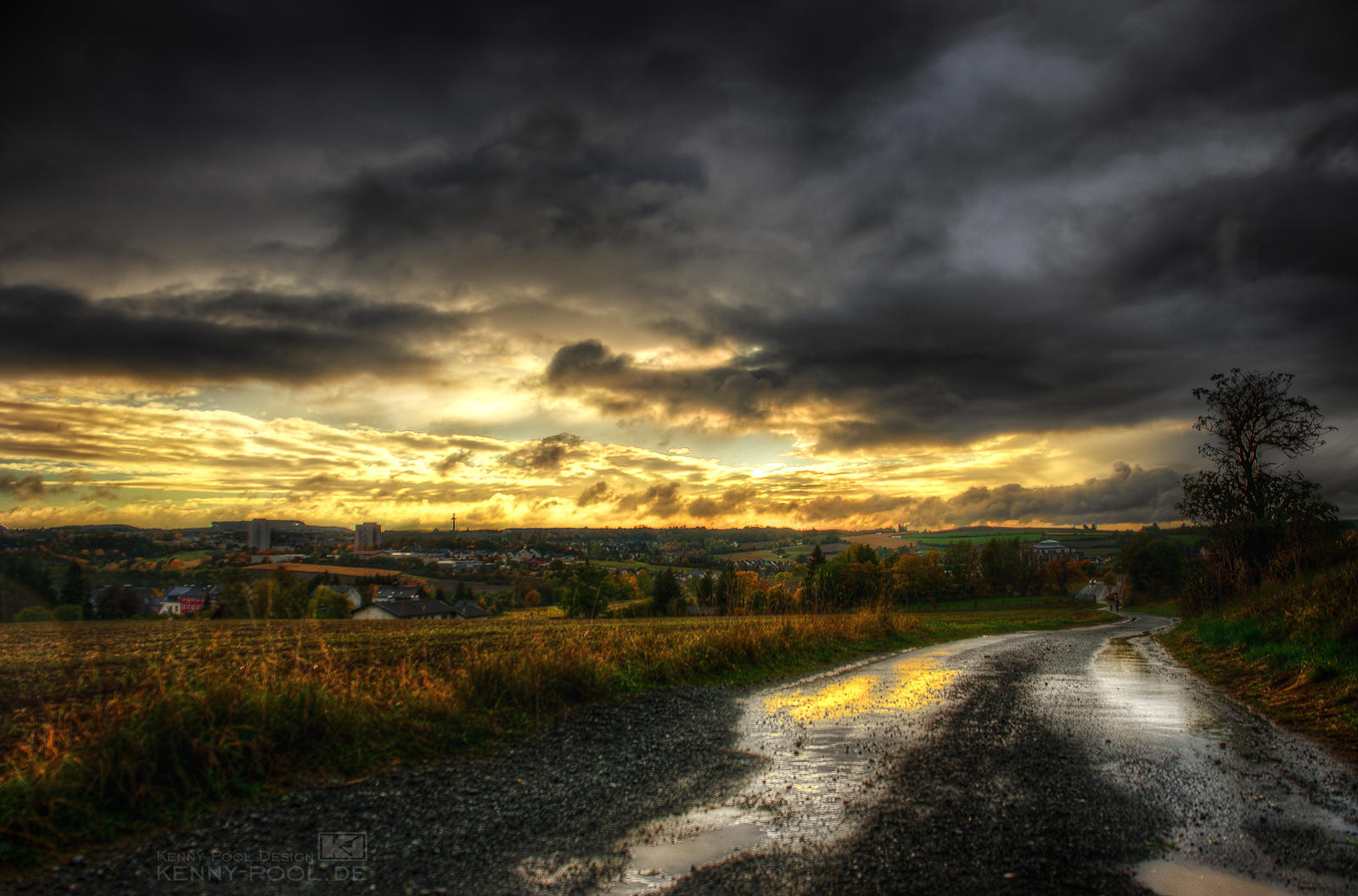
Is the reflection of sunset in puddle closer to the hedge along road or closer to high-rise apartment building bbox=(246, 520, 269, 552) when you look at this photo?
the hedge along road

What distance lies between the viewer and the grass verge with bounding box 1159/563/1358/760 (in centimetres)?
782

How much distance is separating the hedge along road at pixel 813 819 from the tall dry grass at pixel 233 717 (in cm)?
47

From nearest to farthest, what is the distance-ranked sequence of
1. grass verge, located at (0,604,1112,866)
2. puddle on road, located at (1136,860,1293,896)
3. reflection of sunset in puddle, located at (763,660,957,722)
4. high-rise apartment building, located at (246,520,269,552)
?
1. puddle on road, located at (1136,860,1293,896)
2. grass verge, located at (0,604,1112,866)
3. reflection of sunset in puddle, located at (763,660,957,722)
4. high-rise apartment building, located at (246,520,269,552)

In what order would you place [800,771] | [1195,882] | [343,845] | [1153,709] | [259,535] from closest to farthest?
[1195,882] → [343,845] → [800,771] → [1153,709] → [259,535]

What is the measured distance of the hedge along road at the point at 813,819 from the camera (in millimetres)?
3785

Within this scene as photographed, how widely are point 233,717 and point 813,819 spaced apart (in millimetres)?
5159

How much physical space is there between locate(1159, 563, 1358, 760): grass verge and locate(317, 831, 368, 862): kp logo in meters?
8.78

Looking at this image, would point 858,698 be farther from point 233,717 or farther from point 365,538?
point 365,538

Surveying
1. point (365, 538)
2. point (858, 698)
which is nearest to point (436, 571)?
point (365, 538)

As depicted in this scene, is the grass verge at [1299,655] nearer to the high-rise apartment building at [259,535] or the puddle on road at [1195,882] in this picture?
the puddle on road at [1195,882]

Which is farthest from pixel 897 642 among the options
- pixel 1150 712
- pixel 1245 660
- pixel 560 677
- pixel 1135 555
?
pixel 1135 555

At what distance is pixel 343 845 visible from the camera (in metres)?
4.45

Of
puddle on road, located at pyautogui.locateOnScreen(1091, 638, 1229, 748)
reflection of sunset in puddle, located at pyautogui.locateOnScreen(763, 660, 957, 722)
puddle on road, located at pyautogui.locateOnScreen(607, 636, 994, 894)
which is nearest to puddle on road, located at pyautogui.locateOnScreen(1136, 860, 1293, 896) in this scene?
puddle on road, located at pyautogui.locateOnScreen(607, 636, 994, 894)

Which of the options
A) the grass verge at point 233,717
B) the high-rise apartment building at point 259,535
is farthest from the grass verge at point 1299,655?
the high-rise apartment building at point 259,535
